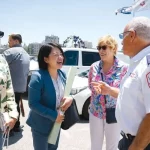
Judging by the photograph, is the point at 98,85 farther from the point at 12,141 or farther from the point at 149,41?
the point at 12,141

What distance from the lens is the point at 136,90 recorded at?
155 centimetres

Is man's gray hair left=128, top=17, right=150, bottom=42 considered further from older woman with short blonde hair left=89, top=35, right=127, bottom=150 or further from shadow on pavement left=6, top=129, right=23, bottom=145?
shadow on pavement left=6, top=129, right=23, bottom=145

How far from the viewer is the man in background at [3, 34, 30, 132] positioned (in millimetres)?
4590

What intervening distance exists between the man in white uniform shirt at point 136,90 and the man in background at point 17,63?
3222 mm

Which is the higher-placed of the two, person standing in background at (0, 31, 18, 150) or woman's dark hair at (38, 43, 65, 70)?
woman's dark hair at (38, 43, 65, 70)

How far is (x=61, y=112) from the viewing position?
250 cm

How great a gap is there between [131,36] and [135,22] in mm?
114

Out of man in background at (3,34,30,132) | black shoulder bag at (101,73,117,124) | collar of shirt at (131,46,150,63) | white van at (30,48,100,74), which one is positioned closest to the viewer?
collar of shirt at (131,46,150,63)

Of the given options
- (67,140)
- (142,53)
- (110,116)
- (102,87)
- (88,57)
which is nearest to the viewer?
(142,53)

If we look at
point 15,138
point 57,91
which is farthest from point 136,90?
point 15,138

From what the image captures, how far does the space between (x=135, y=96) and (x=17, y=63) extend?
11.4 ft

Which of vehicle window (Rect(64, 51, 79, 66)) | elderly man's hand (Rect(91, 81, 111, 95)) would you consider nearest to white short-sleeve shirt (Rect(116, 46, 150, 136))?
elderly man's hand (Rect(91, 81, 111, 95))

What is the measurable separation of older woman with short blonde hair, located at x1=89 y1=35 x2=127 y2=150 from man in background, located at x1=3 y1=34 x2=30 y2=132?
83.9 inches

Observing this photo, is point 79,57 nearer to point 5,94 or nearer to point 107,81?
point 107,81
